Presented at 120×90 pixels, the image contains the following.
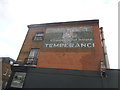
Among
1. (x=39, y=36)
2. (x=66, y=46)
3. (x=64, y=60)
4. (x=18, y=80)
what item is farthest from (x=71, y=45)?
(x=18, y=80)

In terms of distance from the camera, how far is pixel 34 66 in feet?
47.6

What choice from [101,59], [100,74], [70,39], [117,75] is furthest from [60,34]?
[117,75]

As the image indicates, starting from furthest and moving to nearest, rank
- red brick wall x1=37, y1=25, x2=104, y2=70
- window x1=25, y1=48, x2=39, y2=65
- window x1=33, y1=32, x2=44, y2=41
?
1. window x1=33, y1=32, x2=44, y2=41
2. window x1=25, y1=48, x2=39, y2=65
3. red brick wall x1=37, y1=25, x2=104, y2=70

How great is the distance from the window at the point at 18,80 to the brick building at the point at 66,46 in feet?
5.73

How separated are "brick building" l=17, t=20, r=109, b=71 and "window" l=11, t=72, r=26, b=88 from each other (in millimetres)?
Result: 1748

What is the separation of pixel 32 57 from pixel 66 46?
517cm

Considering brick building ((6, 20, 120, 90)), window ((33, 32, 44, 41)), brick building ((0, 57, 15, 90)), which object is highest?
window ((33, 32, 44, 41))

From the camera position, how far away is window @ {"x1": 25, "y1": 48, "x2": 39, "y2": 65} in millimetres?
15381

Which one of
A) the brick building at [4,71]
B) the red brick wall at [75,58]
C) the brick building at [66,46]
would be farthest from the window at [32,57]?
the brick building at [4,71]

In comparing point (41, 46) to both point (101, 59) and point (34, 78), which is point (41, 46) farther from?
→ point (101, 59)

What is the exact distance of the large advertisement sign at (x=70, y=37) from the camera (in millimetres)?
14773

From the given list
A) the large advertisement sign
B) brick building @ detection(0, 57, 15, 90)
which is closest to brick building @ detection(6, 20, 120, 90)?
the large advertisement sign

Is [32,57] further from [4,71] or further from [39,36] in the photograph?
[4,71]

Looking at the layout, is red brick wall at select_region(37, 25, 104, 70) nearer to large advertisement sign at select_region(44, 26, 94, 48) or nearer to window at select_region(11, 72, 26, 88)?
large advertisement sign at select_region(44, 26, 94, 48)
